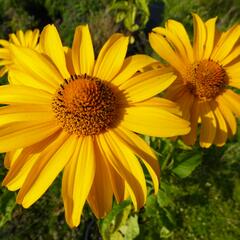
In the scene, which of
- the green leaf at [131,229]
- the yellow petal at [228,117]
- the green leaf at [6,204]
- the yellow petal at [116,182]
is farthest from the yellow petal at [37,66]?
the green leaf at [131,229]

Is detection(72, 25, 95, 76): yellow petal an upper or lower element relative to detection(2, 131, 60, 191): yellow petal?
upper

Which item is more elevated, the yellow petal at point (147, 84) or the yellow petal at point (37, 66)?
the yellow petal at point (37, 66)

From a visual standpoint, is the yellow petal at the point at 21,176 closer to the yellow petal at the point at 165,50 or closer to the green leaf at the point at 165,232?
the yellow petal at the point at 165,50

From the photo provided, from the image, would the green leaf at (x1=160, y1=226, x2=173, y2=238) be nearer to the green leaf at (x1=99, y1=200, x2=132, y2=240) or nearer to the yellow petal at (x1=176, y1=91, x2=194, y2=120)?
the green leaf at (x1=99, y1=200, x2=132, y2=240)

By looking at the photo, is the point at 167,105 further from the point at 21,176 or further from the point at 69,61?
the point at 21,176

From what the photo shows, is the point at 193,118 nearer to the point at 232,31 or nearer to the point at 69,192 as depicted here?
the point at 232,31

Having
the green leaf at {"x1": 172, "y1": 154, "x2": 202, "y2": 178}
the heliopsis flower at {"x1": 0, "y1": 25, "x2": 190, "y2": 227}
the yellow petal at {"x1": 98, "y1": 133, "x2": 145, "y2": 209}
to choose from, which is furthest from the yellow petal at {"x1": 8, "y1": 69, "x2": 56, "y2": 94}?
the green leaf at {"x1": 172, "y1": 154, "x2": 202, "y2": 178}
